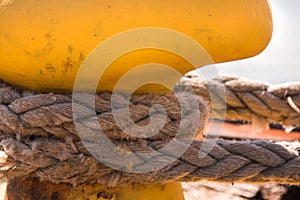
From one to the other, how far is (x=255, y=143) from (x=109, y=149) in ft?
1.04

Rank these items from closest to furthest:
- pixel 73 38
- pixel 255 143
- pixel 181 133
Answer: pixel 73 38, pixel 181 133, pixel 255 143

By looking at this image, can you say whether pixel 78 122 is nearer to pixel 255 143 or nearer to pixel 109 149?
pixel 109 149

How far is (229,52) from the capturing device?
3.20 ft

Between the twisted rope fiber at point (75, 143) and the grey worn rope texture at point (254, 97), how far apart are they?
3.11ft

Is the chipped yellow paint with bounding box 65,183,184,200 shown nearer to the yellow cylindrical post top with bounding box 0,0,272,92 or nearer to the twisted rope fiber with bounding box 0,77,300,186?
the twisted rope fiber with bounding box 0,77,300,186

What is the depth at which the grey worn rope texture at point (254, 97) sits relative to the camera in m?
1.99

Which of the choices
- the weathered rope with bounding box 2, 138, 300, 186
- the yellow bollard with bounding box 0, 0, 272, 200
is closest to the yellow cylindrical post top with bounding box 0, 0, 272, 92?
the yellow bollard with bounding box 0, 0, 272, 200

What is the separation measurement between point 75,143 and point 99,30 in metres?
0.19

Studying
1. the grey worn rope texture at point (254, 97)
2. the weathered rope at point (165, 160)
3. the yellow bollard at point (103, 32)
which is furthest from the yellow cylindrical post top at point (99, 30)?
the grey worn rope texture at point (254, 97)

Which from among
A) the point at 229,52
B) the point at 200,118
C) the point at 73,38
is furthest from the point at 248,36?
the point at 73,38

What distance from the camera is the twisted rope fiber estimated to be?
0.93 metres

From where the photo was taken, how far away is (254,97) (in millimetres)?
2029

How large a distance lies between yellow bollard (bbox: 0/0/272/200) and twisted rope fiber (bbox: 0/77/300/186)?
39 mm

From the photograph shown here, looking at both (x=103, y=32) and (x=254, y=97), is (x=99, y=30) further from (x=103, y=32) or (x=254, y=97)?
(x=254, y=97)
